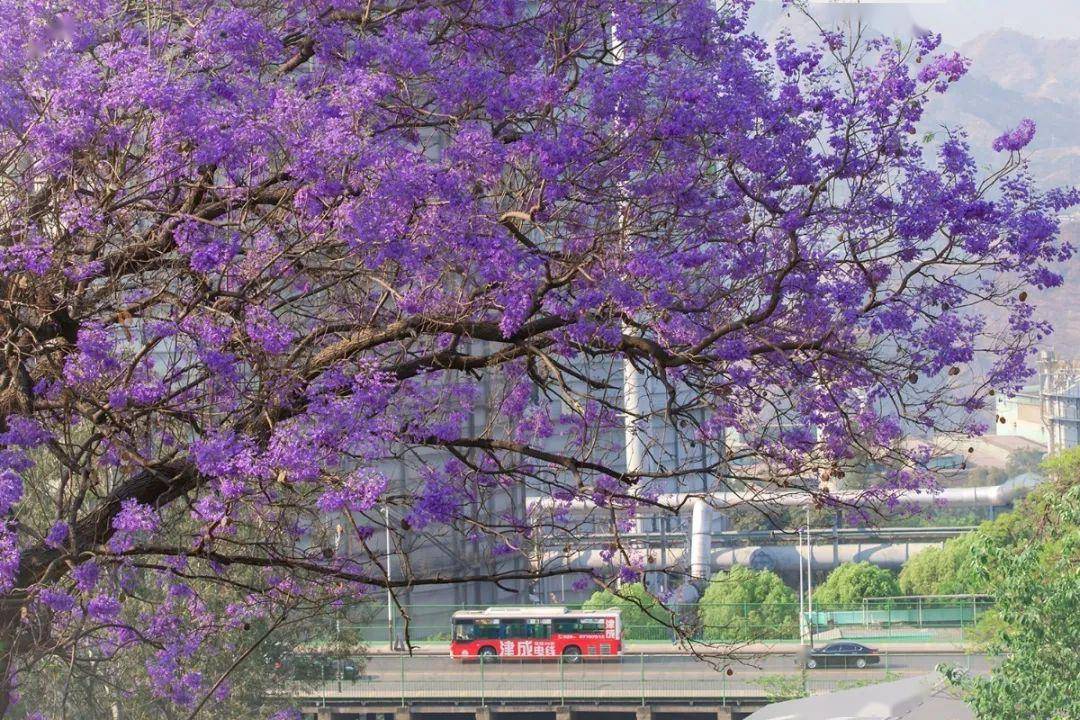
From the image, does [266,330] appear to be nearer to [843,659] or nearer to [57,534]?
[57,534]

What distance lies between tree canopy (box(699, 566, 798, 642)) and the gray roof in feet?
57.0

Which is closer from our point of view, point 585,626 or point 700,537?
point 585,626

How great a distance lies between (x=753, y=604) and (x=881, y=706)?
28.1 metres

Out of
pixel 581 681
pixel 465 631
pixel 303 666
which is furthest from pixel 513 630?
pixel 303 666

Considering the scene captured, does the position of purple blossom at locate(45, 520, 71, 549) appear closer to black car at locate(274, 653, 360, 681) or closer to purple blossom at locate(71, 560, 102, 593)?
purple blossom at locate(71, 560, 102, 593)

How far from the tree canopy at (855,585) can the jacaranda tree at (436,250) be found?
42619mm

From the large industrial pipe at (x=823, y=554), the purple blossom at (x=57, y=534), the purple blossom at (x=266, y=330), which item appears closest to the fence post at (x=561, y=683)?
the large industrial pipe at (x=823, y=554)

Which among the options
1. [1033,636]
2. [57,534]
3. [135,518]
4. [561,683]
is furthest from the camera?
[561,683]

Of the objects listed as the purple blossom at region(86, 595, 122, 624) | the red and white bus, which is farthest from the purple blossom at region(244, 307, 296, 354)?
the red and white bus

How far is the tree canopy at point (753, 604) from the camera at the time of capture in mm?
37719

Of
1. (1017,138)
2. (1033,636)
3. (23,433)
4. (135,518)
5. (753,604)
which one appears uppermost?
(1017,138)

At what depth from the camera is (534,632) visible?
137 feet

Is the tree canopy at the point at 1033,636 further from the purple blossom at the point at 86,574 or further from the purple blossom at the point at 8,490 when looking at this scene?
the purple blossom at the point at 8,490

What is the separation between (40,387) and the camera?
251 inches
